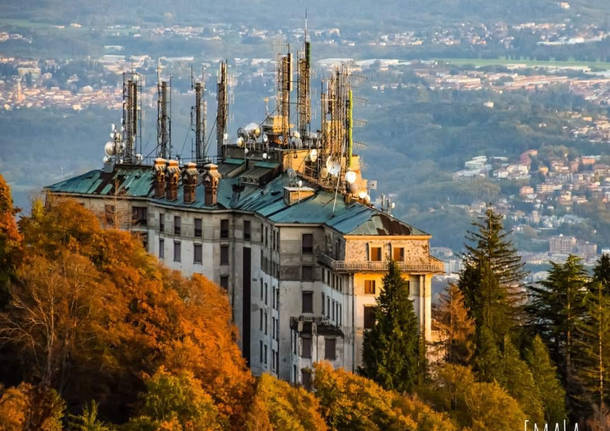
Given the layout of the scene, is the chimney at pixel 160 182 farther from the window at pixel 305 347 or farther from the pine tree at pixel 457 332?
the pine tree at pixel 457 332

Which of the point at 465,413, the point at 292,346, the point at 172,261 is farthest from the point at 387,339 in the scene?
the point at 172,261

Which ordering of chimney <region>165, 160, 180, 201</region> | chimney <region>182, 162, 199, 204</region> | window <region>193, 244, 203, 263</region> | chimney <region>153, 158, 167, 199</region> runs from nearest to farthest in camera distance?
window <region>193, 244, 203, 263</region>
chimney <region>182, 162, 199, 204</region>
chimney <region>165, 160, 180, 201</region>
chimney <region>153, 158, 167, 199</region>

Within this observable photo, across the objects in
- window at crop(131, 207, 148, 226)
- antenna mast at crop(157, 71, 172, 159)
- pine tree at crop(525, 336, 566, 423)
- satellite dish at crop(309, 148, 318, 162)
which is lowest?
pine tree at crop(525, 336, 566, 423)

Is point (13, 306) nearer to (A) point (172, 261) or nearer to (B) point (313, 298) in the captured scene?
(B) point (313, 298)

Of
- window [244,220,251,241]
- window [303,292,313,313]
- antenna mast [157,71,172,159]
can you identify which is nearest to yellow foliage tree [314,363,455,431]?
window [303,292,313,313]

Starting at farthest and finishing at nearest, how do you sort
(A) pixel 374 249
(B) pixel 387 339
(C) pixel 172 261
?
1. (C) pixel 172 261
2. (A) pixel 374 249
3. (B) pixel 387 339

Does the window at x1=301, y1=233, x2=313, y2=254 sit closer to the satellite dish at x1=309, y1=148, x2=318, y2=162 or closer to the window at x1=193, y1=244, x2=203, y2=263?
the window at x1=193, y1=244, x2=203, y2=263

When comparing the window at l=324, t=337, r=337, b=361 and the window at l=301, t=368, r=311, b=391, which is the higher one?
the window at l=324, t=337, r=337, b=361
